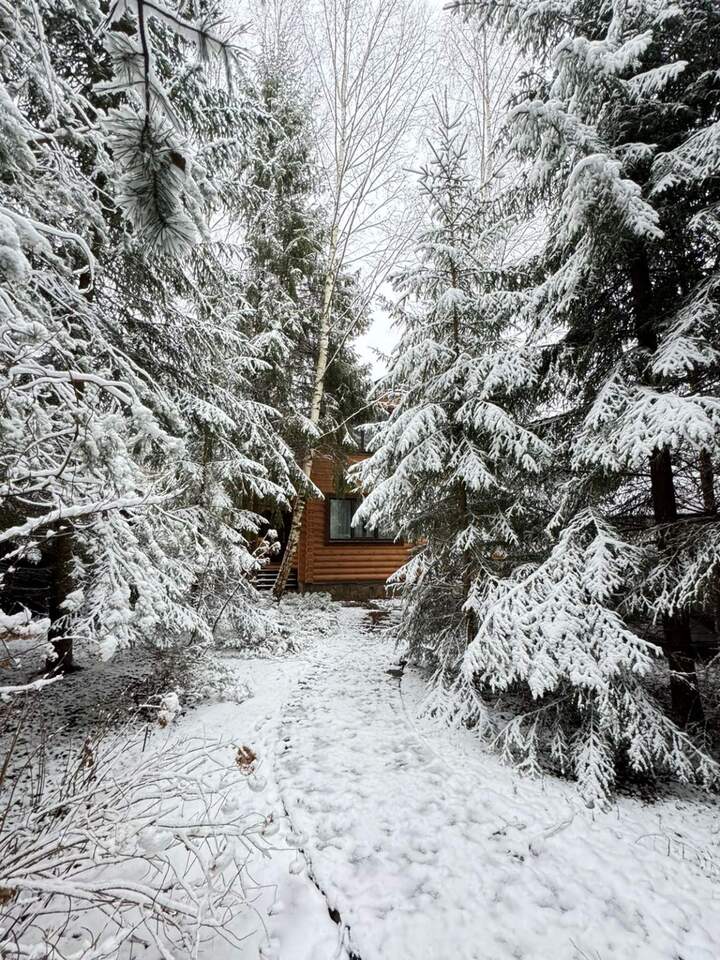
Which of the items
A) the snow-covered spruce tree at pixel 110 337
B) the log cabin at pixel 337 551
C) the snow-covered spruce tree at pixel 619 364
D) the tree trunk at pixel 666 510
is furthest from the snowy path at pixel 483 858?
the log cabin at pixel 337 551

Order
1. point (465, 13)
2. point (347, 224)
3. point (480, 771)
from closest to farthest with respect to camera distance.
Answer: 1. point (480, 771)
2. point (465, 13)
3. point (347, 224)

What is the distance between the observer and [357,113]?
973 cm

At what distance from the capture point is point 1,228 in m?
1.71

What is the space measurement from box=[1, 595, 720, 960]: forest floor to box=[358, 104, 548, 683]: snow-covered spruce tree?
150cm

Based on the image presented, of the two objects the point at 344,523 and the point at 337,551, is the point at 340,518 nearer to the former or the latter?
the point at 344,523

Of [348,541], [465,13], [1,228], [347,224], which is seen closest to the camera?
[1,228]

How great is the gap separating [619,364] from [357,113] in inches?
375

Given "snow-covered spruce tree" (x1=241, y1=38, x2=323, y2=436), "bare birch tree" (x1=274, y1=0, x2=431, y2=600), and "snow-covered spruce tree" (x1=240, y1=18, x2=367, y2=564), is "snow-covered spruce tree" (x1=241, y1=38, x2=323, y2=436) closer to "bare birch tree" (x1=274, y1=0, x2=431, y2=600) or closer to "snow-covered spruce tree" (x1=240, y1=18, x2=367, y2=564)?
"snow-covered spruce tree" (x1=240, y1=18, x2=367, y2=564)

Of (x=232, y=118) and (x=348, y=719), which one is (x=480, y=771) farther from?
(x=232, y=118)

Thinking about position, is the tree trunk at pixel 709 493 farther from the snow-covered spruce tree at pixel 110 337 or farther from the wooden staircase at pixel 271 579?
the wooden staircase at pixel 271 579

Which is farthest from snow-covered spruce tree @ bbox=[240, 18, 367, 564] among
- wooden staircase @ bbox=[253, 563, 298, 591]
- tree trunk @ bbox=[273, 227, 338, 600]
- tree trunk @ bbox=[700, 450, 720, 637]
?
tree trunk @ bbox=[700, 450, 720, 637]

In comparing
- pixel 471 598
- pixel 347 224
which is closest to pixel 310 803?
pixel 471 598

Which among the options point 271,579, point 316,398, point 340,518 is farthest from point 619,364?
point 271,579

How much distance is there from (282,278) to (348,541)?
25.0ft
